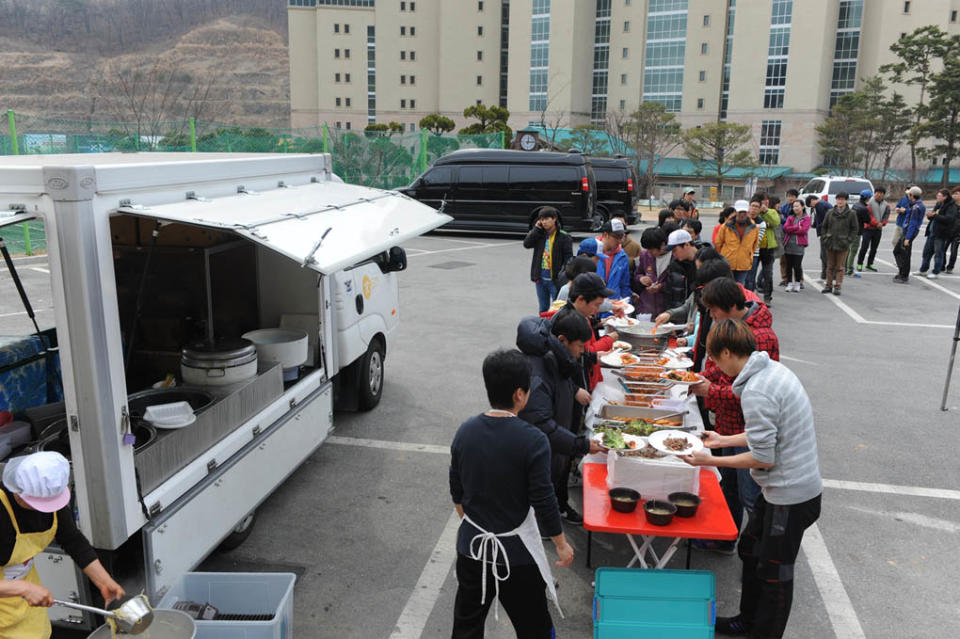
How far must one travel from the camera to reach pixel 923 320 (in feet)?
40.0

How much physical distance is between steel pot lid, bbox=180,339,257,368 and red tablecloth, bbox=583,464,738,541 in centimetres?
245

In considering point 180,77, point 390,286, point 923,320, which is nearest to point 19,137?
point 390,286

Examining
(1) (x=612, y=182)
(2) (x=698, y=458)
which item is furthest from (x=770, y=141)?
(2) (x=698, y=458)

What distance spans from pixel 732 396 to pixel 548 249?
189 inches

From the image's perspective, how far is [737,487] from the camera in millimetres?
4645

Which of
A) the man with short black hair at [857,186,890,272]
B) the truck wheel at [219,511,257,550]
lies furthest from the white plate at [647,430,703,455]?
the man with short black hair at [857,186,890,272]

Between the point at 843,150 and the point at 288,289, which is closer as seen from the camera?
the point at 288,289

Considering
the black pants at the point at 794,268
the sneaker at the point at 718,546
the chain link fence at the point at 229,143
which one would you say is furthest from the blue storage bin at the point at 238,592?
the black pants at the point at 794,268

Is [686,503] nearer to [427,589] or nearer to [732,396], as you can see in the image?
[732,396]

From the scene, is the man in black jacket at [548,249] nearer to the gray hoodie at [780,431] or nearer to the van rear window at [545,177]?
the gray hoodie at [780,431]

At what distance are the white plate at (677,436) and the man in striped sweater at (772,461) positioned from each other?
0.51ft

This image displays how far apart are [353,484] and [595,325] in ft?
8.48

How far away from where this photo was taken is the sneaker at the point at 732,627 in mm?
4016

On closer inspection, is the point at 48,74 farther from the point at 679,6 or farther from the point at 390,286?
the point at 390,286
